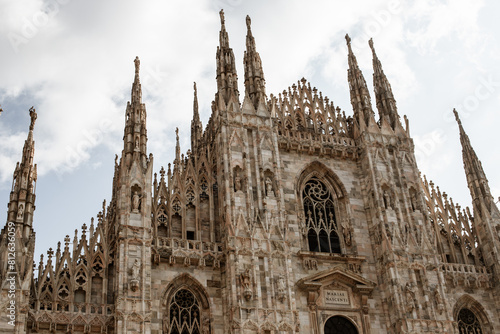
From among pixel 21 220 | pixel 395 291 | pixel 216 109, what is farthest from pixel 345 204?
pixel 21 220

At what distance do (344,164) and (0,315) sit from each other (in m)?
13.6

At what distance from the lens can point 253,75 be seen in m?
25.8

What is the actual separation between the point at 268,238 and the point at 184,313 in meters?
3.65

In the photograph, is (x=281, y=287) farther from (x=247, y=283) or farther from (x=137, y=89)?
(x=137, y=89)

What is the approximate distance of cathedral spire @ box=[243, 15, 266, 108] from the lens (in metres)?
25.2

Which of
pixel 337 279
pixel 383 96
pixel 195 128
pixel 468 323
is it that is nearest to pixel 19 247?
pixel 337 279

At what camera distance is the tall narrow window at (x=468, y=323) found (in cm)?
2322

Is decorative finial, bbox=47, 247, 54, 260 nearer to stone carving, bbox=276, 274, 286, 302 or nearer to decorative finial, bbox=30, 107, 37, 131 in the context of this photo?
decorative finial, bbox=30, 107, 37, 131

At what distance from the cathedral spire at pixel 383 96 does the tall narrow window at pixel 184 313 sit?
449 inches

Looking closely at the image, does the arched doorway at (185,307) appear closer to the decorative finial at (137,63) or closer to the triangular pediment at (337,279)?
the triangular pediment at (337,279)

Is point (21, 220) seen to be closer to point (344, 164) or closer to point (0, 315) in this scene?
point (0, 315)

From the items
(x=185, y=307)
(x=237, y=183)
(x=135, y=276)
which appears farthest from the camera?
(x=237, y=183)

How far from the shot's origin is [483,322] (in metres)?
23.4

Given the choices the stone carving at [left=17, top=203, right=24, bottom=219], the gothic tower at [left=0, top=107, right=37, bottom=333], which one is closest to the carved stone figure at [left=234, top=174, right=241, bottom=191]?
the gothic tower at [left=0, top=107, right=37, bottom=333]
